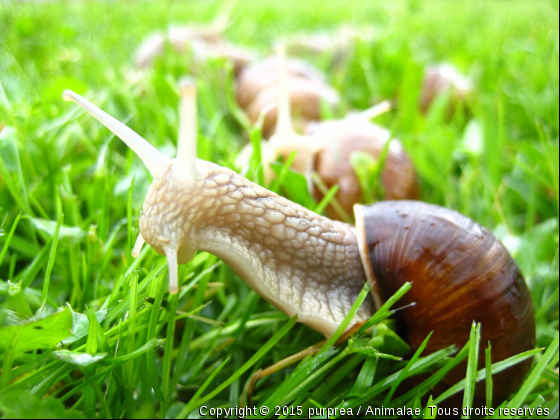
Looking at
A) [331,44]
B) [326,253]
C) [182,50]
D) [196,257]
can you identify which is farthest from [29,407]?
[331,44]

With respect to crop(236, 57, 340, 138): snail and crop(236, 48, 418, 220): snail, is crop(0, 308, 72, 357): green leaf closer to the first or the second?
crop(236, 48, 418, 220): snail

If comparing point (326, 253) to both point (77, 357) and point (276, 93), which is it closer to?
point (77, 357)

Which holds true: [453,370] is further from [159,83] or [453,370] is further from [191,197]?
[159,83]

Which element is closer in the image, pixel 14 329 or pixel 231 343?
pixel 14 329

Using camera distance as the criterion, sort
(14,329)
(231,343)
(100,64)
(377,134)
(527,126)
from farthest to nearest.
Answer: (100,64) → (527,126) → (377,134) → (231,343) → (14,329)

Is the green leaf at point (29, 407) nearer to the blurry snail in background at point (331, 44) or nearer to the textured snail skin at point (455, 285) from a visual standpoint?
the textured snail skin at point (455, 285)

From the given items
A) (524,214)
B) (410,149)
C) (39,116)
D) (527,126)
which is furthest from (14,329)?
(527,126)

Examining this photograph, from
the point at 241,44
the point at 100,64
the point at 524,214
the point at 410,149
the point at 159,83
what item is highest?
the point at 241,44

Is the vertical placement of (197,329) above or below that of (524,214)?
below
